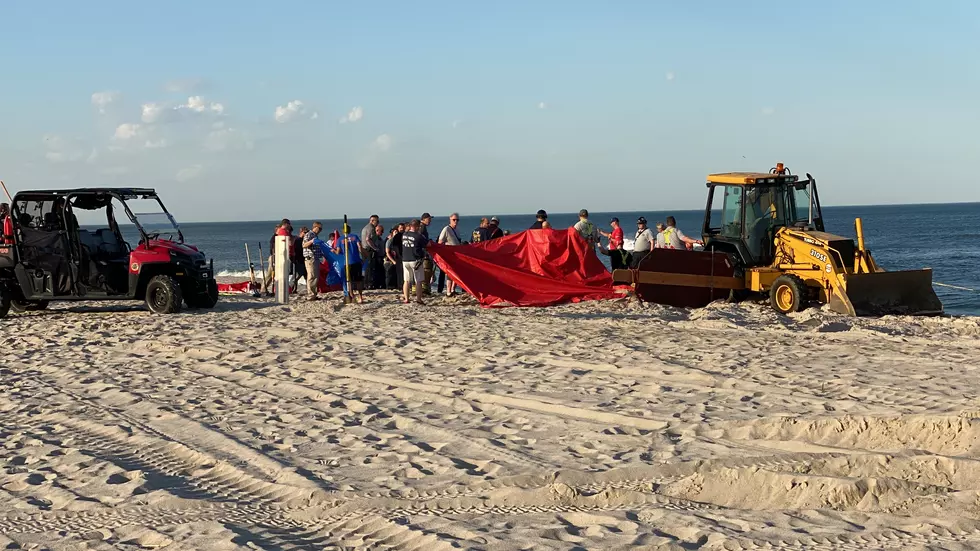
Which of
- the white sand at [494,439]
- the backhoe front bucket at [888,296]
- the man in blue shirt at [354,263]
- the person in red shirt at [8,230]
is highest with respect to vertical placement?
the person in red shirt at [8,230]

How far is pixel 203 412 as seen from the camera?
26.5ft

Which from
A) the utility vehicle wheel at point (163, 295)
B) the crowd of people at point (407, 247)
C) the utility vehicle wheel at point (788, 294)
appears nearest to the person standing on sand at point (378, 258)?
the crowd of people at point (407, 247)

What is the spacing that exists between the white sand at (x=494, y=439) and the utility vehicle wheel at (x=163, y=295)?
8.77 feet

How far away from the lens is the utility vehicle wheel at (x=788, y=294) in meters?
14.3

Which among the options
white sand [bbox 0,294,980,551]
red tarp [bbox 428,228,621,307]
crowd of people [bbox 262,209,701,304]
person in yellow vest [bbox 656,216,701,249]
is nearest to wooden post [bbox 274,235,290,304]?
crowd of people [bbox 262,209,701,304]

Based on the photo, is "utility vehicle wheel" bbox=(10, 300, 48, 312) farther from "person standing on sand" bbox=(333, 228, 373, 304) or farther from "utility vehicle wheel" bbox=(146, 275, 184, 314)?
"person standing on sand" bbox=(333, 228, 373, 304)

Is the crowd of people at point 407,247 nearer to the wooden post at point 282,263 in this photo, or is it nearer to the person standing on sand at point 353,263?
the person standing on sand at point 353,263

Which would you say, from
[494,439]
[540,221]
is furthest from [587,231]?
[494,439]

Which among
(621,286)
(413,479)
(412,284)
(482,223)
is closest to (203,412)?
(413,479)

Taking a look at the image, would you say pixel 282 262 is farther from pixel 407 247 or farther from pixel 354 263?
pixel 407 247

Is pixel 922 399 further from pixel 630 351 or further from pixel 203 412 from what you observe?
pixel 203 412

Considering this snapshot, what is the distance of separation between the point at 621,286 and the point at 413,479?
10615 millimetres

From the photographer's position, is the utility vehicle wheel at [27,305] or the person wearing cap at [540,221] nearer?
the utility vehicle wheel at [27,305]

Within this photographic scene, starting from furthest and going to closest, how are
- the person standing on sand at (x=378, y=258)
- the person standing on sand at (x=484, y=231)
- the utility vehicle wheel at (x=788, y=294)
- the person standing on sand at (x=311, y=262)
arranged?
the person standing on sand at (x=378, y=258)
the person standing on sand at (x=484, y=231)
the person standing on sand at (x=311, y=262)
the utility vehicle wheel at (x=788, y=294)
